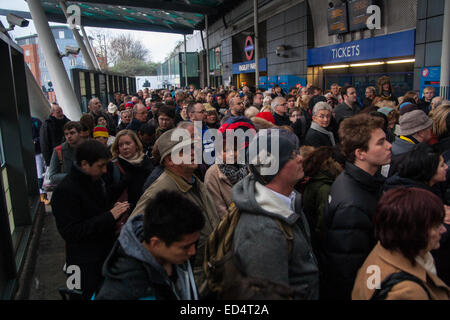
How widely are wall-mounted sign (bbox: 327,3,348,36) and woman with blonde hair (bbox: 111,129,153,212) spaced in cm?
1203

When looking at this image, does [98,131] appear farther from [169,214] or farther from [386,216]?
[386,216]

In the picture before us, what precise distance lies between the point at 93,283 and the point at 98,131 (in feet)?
9.66

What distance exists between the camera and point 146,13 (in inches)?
1233

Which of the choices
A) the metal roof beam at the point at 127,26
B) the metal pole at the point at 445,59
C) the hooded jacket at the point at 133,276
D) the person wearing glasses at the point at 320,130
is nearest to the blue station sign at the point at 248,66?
the metal pole at the point at 445,59

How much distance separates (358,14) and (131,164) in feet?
38.8

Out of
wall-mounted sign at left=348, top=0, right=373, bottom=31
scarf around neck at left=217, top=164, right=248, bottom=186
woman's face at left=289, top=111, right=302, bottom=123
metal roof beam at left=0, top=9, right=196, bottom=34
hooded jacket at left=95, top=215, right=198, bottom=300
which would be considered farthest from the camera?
metal roof beam at left=0, top=9, right=196, bottom=34

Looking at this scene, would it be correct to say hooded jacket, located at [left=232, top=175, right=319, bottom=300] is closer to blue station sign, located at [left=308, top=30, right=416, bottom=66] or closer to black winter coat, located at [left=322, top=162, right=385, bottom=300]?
black winter coat, located at [left=322, top=162, right=385, bottom=300]

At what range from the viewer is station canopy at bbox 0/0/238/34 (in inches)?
1017

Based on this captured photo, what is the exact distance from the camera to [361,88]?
13.4 m

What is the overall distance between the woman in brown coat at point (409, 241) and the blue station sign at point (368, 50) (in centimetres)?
1044

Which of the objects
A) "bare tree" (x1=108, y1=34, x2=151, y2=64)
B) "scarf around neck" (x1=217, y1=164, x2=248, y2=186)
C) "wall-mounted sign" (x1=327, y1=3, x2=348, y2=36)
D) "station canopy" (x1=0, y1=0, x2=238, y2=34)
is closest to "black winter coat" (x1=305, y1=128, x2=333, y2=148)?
"scarf around neck" (x1=217, y1=164, x2=248, y2=186)

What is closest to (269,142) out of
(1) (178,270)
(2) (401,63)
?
(1) (178,270)

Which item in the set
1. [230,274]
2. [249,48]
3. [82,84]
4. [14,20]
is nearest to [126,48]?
[249,48]

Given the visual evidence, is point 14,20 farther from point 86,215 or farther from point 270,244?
point 270,244
